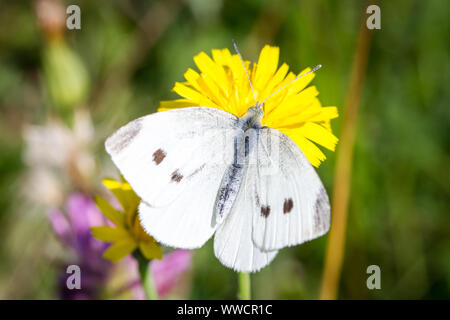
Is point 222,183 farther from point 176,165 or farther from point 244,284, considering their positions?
point 244,284

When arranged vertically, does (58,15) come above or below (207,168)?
above

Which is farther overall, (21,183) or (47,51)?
(21,183)

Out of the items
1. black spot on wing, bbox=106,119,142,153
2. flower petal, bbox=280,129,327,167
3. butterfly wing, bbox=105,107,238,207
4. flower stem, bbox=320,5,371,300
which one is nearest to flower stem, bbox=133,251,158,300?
butterfly wing, bbox=105,107,238,207

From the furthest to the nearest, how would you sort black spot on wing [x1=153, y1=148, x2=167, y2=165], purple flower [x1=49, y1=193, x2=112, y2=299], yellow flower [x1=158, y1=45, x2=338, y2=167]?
1. purple flower [x1=49, y1=193, x2=112, y2=299]
2. yellow flower [x1=158, y1=45, x2=338, y2=167]
3. black spot on wing [x1=153, y1=148, x2=167, y2=165]

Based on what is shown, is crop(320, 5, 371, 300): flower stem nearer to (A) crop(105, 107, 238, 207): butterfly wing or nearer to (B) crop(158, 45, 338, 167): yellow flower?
(B) crop(158, 45, 338, 167): yellow flower

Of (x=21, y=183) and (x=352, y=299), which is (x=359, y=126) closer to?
(x=352, y=299)
